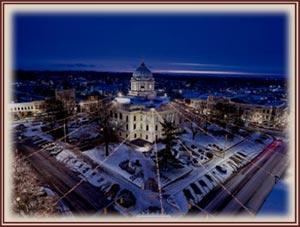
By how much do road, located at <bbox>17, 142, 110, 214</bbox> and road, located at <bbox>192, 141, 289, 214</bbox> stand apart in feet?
13.7

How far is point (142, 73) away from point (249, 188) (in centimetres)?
1182

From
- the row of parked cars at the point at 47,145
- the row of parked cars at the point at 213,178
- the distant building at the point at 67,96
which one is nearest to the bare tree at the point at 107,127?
the row of parked cars at the point at 47,145

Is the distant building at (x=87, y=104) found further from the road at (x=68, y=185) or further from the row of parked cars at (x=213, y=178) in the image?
the row of parked cars at (x=213, y=178)

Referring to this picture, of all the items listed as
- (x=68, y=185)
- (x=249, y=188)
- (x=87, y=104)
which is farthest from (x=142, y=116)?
(x=87, y=104)

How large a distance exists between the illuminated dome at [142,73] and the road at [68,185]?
30.2 feet

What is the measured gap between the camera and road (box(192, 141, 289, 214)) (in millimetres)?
8984

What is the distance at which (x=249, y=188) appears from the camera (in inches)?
409

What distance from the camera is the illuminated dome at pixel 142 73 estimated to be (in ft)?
59.8

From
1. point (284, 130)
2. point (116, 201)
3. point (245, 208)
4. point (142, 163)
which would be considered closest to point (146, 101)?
point (142, 163)

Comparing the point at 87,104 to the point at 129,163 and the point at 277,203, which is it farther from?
the point at 277,203

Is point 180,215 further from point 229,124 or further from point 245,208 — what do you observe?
point 229,124

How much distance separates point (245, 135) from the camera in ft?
57.8

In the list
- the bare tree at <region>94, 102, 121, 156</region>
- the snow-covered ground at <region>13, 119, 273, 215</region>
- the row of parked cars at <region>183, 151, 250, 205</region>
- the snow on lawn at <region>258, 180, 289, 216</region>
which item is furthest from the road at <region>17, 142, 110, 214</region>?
the snow on lawn at <region>258, 180, 289, 216</region>

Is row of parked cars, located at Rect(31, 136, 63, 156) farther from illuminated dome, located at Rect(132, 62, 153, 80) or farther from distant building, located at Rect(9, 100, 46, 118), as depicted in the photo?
illuminated dome, located at Rect(132, 62, 153, 80)
